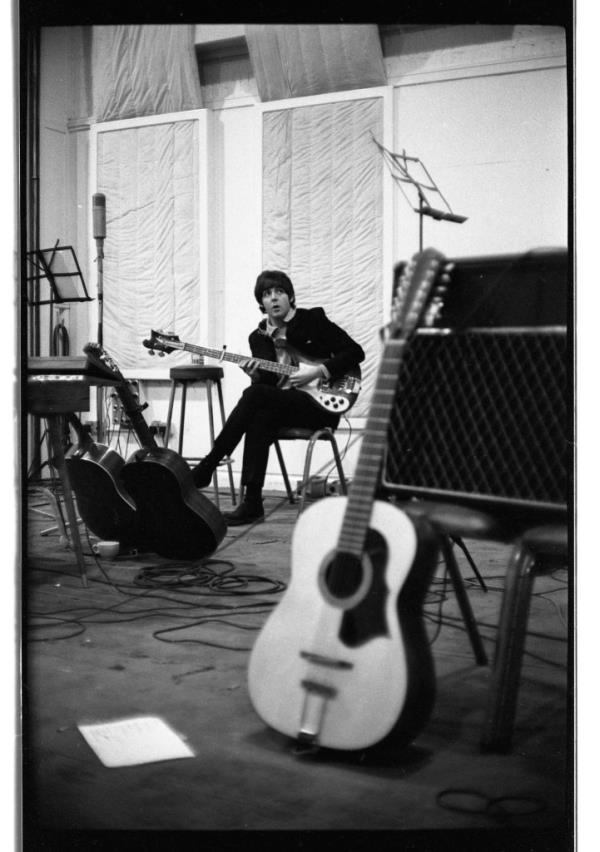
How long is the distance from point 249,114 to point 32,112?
1.45 ft

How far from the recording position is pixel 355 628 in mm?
1273

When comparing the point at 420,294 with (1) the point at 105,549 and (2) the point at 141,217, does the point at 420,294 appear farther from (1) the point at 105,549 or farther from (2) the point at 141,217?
(1) the point at 105,549

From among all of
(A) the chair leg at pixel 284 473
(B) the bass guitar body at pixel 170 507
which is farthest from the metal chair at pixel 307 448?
(B) the bass guitar body at pixel 170 507

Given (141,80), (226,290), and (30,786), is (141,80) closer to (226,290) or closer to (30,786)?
(226,290)

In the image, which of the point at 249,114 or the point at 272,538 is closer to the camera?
the point at 272,538

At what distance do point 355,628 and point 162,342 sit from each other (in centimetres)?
72

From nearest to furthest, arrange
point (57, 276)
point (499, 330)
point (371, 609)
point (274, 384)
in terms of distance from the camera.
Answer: point (371, 609), point (499, 330), point (57, 276), point (274, 384)

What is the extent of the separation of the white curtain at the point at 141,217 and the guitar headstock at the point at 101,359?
0.02 metres

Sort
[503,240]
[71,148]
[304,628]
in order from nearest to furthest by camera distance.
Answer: [304,628], [503,240], [71,148]

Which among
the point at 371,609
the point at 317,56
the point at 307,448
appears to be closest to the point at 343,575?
the point at 371,609

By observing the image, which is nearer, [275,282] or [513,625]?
[513,625]

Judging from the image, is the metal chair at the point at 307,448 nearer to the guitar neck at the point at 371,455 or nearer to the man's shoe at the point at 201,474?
the guitar neck at the point at 371,455
